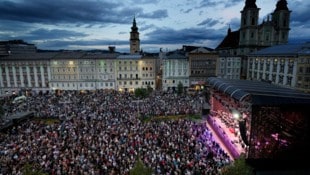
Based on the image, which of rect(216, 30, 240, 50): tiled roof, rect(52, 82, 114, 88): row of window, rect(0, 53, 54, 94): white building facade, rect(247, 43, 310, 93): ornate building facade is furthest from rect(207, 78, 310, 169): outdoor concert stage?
rect(0, 53, 54, 94): white building facade

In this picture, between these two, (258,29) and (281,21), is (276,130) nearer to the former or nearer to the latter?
(258,29)

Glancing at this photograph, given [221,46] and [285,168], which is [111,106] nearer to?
[285,168]

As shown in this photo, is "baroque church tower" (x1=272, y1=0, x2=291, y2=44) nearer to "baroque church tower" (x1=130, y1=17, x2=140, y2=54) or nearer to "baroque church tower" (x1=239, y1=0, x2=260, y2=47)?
"baroque church tower" (x1=239, y1=0, x2=260, y2=47)

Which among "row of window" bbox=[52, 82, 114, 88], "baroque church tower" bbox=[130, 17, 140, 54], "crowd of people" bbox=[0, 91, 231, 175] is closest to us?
"crowd of people" bbox=[0, 91, 231, 175]

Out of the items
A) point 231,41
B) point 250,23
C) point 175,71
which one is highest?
point 250,23

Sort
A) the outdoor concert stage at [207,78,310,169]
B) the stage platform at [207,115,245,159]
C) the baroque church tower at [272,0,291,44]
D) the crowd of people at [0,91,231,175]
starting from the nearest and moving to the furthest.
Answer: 1. the outdoor concert stage at [207,78,310,169]
2. the crowd of people at [0,91,231,175]
3. the stage platform at [207,115,245,159]
4. the baroque church tower at [272,0,291,44]

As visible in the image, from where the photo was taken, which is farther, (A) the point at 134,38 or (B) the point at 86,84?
(A) the point at 134,38

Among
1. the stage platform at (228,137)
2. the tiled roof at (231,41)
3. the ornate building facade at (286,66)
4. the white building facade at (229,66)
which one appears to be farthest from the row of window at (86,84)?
the tiled roof at (231,41)

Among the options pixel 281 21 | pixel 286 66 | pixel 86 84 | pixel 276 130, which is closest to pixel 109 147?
pixel 276 130

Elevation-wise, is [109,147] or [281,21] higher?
[281,21]

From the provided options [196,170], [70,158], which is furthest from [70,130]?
[196,170]

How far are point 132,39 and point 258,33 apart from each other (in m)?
44.7

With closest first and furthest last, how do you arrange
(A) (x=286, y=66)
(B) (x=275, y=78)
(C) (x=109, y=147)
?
(C) (x=109, y=147) < (A) (x=286, y=66) < (B) (x=275, y=78)

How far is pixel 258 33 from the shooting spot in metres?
62.4
